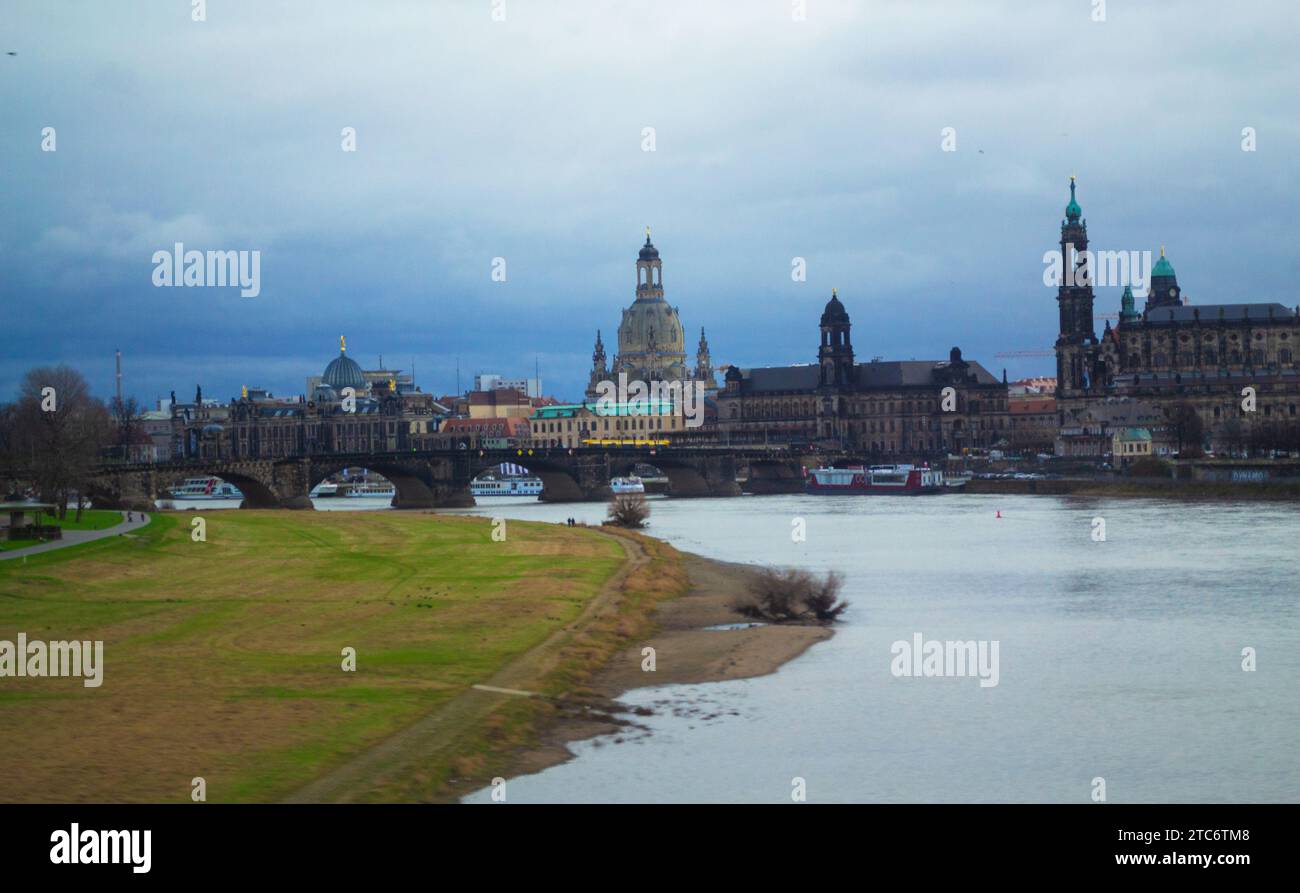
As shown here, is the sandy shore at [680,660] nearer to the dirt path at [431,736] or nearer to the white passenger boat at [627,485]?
the dirt path at [431,736]

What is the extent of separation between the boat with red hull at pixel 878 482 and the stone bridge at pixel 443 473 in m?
7.34

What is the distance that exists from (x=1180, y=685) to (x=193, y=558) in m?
32.7

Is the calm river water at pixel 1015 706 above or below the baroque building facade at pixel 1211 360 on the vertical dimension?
below

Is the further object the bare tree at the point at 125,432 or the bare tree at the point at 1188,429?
the bare tree at the point at 1188,429

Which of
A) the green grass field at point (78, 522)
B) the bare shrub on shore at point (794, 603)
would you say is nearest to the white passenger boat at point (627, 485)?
the green grass field at point (78, 522)

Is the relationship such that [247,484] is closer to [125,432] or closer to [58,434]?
[125,432]

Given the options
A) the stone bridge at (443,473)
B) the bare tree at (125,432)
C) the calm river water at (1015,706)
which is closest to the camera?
the calm river water at (1015,706)

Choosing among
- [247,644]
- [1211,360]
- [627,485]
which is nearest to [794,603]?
[247,644]

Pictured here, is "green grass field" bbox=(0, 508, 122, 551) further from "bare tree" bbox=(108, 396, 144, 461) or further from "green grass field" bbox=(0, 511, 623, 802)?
"bare tree" bbox=(108, 396, 144, 461)

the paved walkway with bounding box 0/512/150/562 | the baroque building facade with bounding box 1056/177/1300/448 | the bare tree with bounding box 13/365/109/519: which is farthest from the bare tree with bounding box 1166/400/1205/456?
the paved walkway with bounding box 0/512/150/562

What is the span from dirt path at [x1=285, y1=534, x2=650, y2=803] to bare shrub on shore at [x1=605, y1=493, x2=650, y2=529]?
55346mm

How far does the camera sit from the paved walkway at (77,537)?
162 ft
